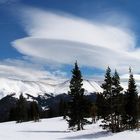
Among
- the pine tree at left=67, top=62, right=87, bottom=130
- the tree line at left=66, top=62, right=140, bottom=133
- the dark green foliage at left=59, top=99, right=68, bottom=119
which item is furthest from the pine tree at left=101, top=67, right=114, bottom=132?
the dark green foliage at left=59, top=99, right=68, bottom=119

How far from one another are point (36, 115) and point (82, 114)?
224ft

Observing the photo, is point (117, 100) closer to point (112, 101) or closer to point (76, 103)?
point (112, 101)

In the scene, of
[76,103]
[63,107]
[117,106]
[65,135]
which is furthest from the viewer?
[63,107]

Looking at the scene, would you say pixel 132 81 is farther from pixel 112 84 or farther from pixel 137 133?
pixel 137 133

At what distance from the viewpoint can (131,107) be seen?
70.1 m

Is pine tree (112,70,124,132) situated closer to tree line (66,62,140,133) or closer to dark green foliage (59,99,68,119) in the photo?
tree line (66,62,140,133)

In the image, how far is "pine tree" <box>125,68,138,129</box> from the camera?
69.2 metres

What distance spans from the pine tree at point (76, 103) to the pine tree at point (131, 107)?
29.7 ft

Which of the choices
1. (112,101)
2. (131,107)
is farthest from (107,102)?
(131,107)

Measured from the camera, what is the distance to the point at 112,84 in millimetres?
69188

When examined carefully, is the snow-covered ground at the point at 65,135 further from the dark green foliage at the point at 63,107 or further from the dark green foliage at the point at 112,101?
the dark green foliage at the point at 63,107

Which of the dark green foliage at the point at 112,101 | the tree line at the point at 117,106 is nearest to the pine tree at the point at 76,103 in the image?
the tree line at the point at 117,106

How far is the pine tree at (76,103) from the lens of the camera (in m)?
75.3

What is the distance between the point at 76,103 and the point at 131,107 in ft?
38.1
